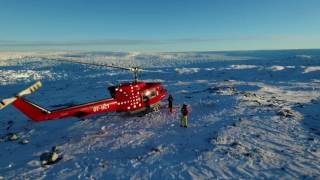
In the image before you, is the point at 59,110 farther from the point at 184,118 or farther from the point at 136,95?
the point at 184,118

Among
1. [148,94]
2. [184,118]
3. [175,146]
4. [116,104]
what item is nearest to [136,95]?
[148,94]

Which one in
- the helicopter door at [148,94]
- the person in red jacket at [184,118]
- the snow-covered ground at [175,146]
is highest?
the helicopter door at [148,94]

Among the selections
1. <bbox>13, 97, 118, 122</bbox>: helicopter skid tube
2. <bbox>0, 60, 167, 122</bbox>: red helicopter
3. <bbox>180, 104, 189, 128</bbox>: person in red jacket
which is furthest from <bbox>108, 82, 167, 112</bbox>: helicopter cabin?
<bbox>180, 104, 189, 128</bbox>: person in red jacket

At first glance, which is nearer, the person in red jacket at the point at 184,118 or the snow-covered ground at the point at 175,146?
the snow-covered ground at the point at 175,146

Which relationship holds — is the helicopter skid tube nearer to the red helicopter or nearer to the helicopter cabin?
the red helicopter

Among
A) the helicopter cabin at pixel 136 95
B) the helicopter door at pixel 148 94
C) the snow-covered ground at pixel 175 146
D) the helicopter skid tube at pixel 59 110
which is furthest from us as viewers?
the helicopter door at pixel 148 94

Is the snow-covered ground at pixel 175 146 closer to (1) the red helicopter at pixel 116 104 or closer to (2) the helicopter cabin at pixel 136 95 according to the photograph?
(2) the helicopter cabin at pixel 136 95

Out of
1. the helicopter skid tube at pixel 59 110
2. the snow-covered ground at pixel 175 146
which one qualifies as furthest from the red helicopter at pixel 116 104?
the snow-covered ground at pixel 175 146
